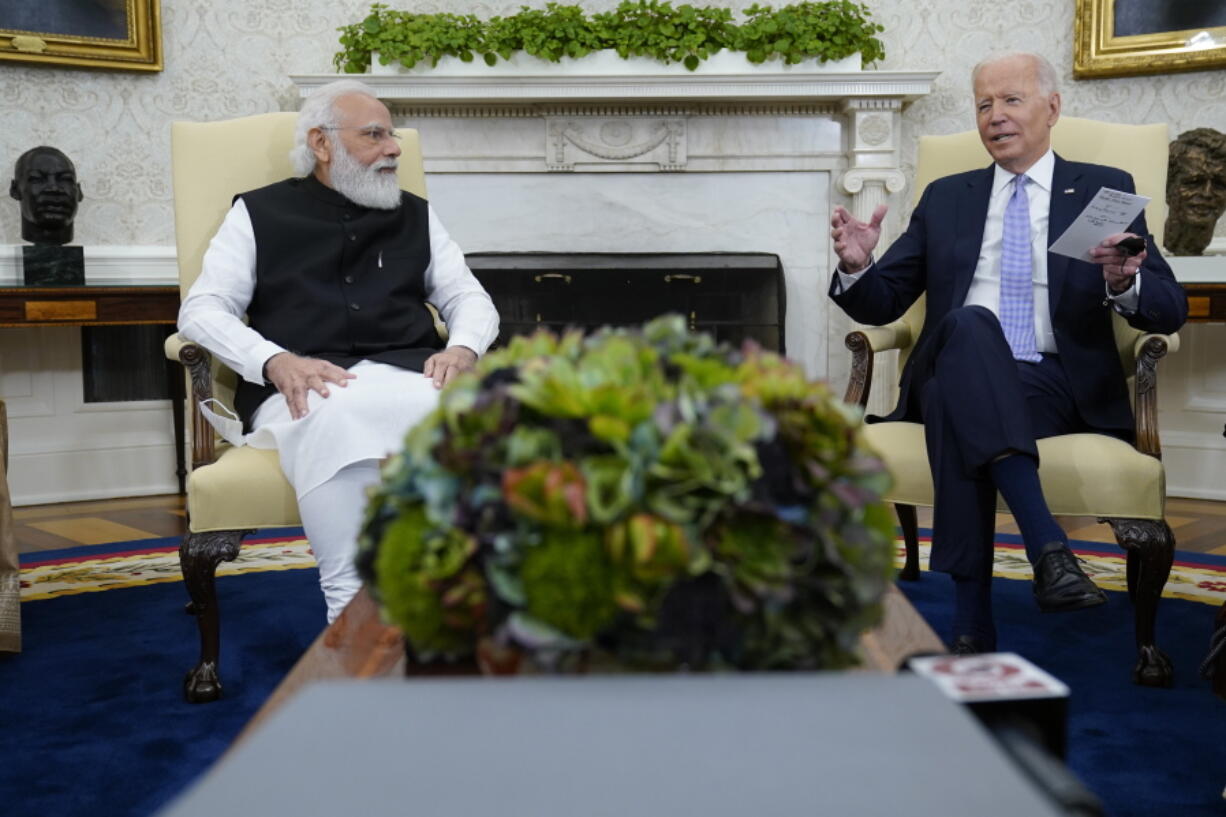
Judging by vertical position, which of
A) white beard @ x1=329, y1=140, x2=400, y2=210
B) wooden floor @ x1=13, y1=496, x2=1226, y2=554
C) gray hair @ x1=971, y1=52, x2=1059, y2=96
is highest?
gray hair @ x1=971, y1=52, x2=1059, y2=96

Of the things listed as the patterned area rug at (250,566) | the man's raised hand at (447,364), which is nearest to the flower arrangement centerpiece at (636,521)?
the man's raised hand at (447,364)

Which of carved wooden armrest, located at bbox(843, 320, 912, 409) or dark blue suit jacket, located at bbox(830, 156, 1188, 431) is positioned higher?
dark blue suit jacket, located at bbox(830, 156, 1188, 431)

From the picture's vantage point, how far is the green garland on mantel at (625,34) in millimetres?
4480

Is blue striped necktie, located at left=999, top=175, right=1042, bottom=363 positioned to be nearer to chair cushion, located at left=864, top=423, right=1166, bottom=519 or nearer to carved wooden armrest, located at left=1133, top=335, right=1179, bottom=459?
carved wooden armrest, located at left=1133, top=335, right=1179, bottom=459

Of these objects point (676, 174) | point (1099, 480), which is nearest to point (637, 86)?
point (676, 174)

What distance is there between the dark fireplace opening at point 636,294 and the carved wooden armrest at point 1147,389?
7.58ft

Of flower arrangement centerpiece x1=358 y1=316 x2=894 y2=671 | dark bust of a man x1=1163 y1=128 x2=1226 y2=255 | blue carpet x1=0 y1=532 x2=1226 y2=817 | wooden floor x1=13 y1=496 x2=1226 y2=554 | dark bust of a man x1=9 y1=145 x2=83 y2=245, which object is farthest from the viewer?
dark bust of a man x1=9 y1=145 x2=83 y2=245

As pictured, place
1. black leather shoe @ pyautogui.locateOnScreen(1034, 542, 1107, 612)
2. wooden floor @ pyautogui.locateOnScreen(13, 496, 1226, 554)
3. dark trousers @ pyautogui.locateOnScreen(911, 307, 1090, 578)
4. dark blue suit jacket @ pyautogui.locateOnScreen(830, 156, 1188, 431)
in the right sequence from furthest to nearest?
wooden floor @ pyautogui.locateOnScreen(13, 496, 1226, 554)
dark blue suit jacket @ pyautogui.locateOnScreen(830, 156, 1188, 431)
dark trousers @ pyautogui.locateOnScreen(911, 307, 1090, 578)
black leather shoe @ pyautogui.locateOnScreen(1034, 542, 1107, 612)

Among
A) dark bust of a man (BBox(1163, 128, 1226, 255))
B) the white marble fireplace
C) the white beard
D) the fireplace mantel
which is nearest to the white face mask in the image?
the white beard

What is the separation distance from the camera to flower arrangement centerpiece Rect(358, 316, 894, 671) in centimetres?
85

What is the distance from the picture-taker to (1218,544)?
3664mm

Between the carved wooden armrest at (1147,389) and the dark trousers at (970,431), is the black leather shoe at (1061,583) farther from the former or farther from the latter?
the carved wooden armrest at (1147,389)

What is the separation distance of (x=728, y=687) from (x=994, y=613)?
A: 2251 millimetres

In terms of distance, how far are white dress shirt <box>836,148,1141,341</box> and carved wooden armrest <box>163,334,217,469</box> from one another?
1441mm
